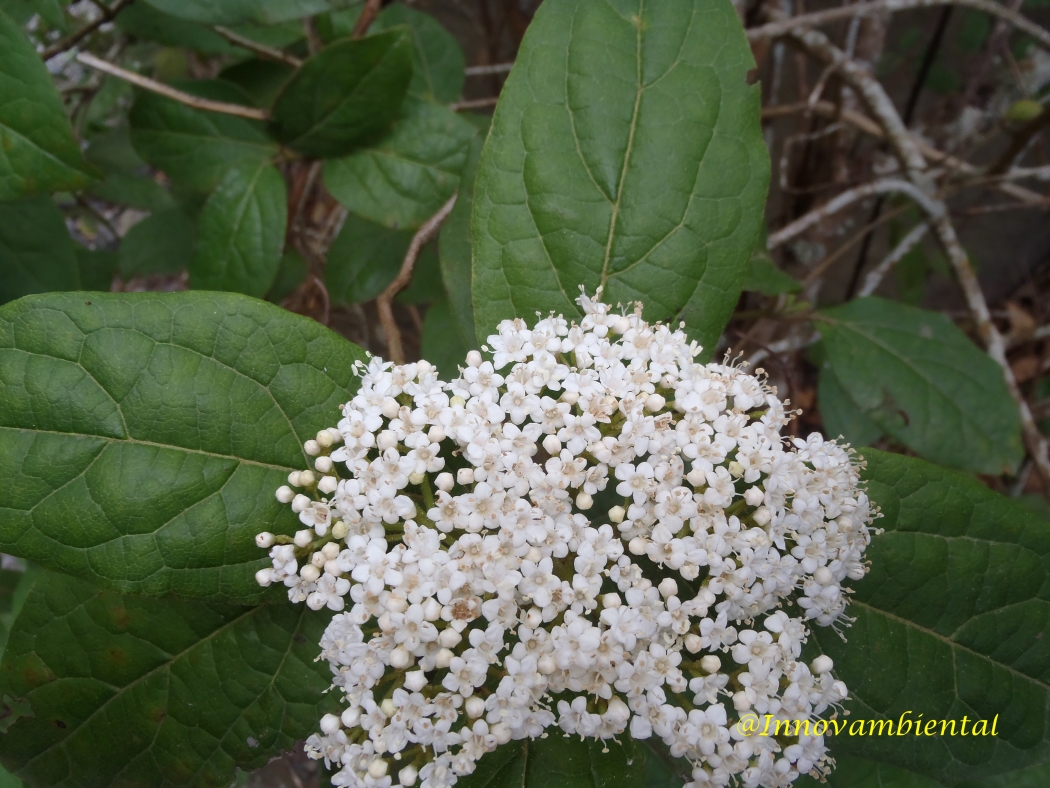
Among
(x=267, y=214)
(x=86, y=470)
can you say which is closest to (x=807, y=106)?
(x=267, y=214)

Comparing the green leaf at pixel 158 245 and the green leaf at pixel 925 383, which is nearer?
the green leaf at pixel 925 383

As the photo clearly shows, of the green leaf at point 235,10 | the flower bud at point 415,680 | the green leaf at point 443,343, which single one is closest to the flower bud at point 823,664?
the flower bud at point 415,680

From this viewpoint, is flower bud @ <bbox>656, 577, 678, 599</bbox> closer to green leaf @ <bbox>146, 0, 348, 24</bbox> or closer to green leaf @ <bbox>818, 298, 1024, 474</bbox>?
green leaf @ <bbox>818, 298, 1024, 474</bbox>

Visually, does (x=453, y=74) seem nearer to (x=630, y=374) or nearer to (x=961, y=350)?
(x=630, y=374)

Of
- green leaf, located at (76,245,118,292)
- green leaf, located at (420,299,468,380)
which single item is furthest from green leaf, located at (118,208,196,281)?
green leaf, located at (420,299,468,380)

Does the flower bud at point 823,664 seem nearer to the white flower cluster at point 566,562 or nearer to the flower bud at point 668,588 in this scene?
the white flower cluster at point 566,562
